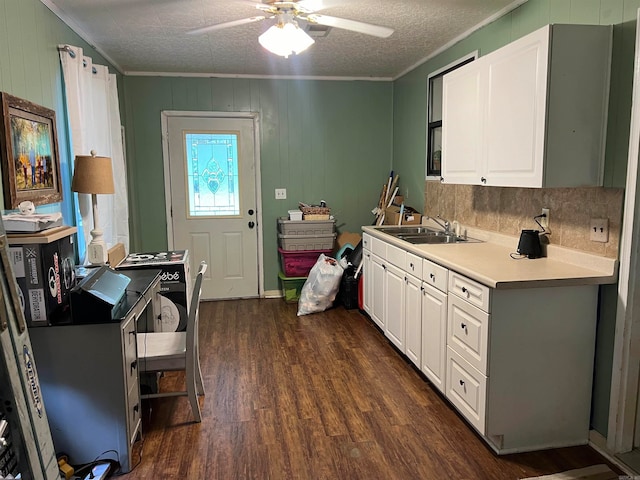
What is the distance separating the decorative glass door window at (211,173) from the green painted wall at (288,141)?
11.0 inches

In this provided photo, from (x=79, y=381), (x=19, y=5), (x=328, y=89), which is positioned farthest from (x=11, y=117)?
(x=328, y=89)

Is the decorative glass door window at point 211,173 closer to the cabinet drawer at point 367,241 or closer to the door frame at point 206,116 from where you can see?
the door frame at point 206,116

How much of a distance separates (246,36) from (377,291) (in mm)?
2277

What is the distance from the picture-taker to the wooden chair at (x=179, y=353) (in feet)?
8.08

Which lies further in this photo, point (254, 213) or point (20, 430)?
point (254, 213)

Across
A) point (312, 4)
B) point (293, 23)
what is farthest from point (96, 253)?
point (312, 4)

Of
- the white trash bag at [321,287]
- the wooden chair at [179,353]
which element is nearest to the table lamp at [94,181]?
the wooden chair at [179,353]

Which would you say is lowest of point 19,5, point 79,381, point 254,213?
point 79,381

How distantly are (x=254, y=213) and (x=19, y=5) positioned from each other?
299cm

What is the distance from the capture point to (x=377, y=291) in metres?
3.97

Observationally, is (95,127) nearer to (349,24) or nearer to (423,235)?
(349,24)

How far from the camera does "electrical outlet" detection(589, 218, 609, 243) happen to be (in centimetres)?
224

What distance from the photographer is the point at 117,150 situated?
150 inches

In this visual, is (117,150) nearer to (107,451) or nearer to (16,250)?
(16,250)
